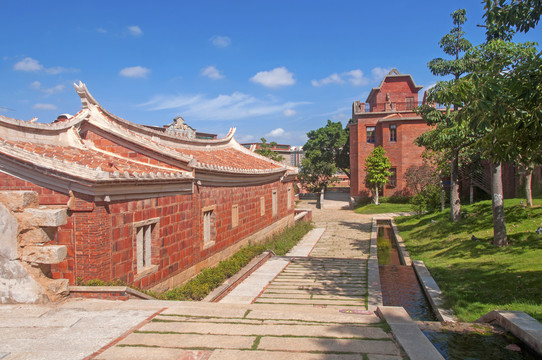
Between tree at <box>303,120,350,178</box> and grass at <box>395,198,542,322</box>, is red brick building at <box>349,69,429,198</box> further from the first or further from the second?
grass at <box>395,198,542,322</box>

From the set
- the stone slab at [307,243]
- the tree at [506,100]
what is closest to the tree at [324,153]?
the stone slab at [307,243]

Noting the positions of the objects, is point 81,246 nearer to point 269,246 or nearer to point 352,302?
point 352,302

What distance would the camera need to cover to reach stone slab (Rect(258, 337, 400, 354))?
3926 millimetres

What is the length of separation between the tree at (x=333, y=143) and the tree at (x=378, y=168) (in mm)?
13241

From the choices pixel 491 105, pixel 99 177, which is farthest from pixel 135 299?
pixel 491 105

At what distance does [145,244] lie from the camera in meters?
7.49

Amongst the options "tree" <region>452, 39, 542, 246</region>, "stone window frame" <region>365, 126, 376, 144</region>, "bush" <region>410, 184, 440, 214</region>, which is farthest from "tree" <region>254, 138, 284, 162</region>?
"tree" <region>452, 39, 542, 246</region>

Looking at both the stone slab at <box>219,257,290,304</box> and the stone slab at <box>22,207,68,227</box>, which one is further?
the stone slab at <box>219,257,290,304</box>

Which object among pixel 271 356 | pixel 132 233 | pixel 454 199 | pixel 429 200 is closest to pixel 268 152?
pixel 429 200

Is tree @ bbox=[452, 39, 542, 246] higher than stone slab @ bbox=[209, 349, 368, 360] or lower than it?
higher

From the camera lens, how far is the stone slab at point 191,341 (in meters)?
4.04

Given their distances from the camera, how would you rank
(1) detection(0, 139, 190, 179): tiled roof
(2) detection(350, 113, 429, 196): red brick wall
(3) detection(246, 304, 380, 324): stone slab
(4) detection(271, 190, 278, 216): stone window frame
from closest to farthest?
(3) detection(246, 304, 380, 324): stone slab → (1) detection(0, 139, 190, 179): tiled roof → (4) detection(271, 190, 278, 216): stone window frame → (2) detection(350, 113, 429, 196): red brick wall

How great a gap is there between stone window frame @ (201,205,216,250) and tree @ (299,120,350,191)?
1296 inches

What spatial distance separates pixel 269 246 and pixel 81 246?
9394mm
